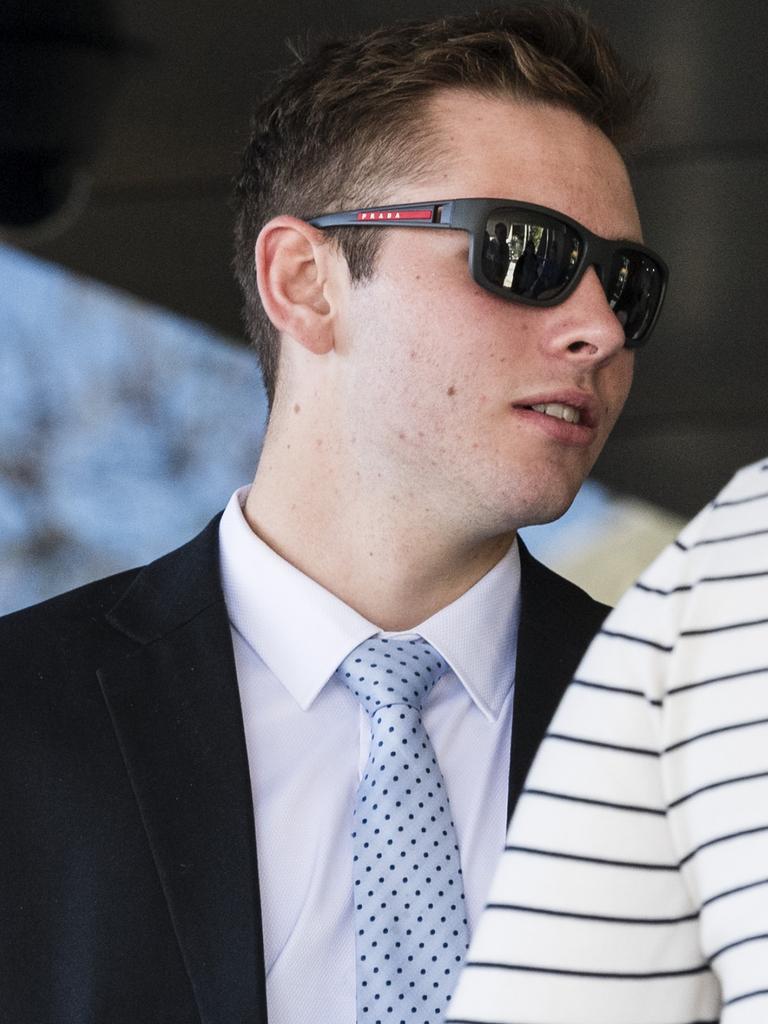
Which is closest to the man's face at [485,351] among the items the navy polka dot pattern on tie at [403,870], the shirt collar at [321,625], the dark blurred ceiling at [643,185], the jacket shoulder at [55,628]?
the shirt collar at [321,625]

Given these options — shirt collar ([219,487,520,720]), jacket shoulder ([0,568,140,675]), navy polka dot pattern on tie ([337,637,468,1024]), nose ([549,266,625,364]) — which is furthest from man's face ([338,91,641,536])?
jacket shoulder ([0,568,140,675])

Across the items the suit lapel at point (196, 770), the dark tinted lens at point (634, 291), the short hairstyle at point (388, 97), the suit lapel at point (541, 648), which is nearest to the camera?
the suit lapel at point (196, 770)

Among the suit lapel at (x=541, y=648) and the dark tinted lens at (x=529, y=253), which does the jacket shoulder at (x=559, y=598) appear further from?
the dark tinted lens at (x=529, y=253)

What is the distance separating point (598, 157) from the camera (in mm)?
1882

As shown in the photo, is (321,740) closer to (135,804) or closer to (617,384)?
(135,804)

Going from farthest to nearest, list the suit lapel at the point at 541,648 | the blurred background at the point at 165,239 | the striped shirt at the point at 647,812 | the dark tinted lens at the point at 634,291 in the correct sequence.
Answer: the blurred background at the point at 165,239 → the dark tinted lens at the point at 634,291 → the suit lapel at the point at 541,648 → the striped shirt at the point at 647,812

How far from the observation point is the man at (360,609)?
5.07ft

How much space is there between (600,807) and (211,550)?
1.05 meters

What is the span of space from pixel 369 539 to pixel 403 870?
428mm

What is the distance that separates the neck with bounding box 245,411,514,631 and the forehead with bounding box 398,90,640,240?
35 cm

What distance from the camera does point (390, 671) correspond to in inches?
67.6

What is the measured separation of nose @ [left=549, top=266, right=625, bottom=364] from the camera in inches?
68.7

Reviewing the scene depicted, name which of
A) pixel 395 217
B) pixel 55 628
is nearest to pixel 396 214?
pixel 395 217

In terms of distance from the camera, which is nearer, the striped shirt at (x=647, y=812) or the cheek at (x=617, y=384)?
the striped shirt at (x=647, y=812)
